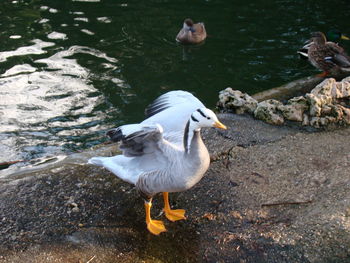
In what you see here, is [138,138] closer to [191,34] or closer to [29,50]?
[29,50]

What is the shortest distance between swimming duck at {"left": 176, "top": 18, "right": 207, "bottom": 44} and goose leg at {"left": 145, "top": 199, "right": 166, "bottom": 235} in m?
6.18

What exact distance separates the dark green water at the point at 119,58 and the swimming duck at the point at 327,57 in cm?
41

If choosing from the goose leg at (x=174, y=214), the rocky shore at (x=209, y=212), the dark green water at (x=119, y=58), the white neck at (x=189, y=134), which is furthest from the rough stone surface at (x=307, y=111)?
the white neck at (x=189, y=134)

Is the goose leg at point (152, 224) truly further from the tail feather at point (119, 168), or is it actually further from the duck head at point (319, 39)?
the duck head at point (319, 39)

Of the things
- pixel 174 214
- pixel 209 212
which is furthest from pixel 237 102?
pixel 174 214

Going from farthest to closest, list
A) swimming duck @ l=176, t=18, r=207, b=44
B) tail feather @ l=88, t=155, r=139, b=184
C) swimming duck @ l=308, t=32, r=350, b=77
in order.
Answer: swimming duck @ l=176, t=18, r=207, b=44
swimming duck @ l=308, t=32, r=350, b=77
tail feather @ l=88, t=155, r=139, b=184

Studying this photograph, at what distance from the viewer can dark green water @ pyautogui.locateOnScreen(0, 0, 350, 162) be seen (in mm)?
6758

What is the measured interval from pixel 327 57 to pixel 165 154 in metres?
5.68

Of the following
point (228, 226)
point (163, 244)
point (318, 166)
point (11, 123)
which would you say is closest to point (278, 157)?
point (318, 166)

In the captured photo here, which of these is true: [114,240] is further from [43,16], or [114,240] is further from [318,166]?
[43,16]

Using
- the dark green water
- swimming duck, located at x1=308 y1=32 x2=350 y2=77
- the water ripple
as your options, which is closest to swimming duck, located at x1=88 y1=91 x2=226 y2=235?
the dark green water

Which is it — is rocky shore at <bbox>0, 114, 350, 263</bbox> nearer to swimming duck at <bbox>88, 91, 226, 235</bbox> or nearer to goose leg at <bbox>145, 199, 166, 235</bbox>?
goose leg at <bbox>145, 199, 166, 235</bbox>

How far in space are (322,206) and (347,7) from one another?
9.12 m

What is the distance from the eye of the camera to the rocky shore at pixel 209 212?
3.53m
